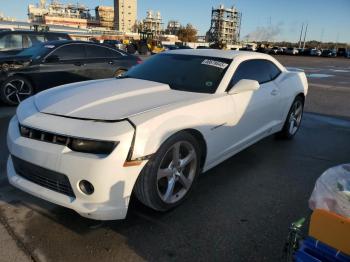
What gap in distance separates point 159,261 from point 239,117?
6.10 ft

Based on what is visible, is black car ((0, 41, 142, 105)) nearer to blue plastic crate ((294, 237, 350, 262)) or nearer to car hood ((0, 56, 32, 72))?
car hood ((0, 56, 32, 72))

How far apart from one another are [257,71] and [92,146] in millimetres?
2715

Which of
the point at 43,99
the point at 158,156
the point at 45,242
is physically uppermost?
the point at 43,99

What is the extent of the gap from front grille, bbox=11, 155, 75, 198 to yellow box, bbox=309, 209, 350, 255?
1.68 m

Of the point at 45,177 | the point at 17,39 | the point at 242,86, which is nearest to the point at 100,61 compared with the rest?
the point at 17,39

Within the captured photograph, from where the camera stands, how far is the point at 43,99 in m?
3.21

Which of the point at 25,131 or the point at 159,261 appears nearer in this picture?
the point at 159,261

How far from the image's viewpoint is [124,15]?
143 metres

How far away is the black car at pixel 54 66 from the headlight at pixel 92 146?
5.14 metres

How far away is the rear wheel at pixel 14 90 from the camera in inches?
266

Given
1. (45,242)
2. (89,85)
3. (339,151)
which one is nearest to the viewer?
(45,242)

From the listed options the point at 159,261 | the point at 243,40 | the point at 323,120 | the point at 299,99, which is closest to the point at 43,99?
the point at 159,261

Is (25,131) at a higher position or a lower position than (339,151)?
higher

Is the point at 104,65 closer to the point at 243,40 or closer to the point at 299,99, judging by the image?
the point at 299,99
